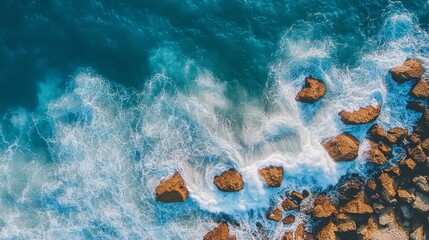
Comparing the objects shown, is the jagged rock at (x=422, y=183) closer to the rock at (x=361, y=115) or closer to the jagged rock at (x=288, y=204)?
the rock at (x=361, y=115)

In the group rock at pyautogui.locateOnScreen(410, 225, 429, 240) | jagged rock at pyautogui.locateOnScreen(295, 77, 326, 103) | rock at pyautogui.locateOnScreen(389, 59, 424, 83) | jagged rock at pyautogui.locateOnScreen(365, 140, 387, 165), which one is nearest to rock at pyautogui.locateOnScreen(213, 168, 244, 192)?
jagged rock at pyautogui.locateOnScreen(295, 77, 326, 103)

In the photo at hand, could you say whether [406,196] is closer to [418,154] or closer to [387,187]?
[387,187]

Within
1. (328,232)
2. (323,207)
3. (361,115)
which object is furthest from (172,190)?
(361,115)

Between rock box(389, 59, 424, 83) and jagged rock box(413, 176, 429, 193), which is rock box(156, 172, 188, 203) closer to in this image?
jagged rock box(413, 176, 429, 193)

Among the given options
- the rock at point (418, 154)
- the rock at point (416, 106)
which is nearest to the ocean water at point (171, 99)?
the rock at point (416, 106)

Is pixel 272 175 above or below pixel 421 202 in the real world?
above
